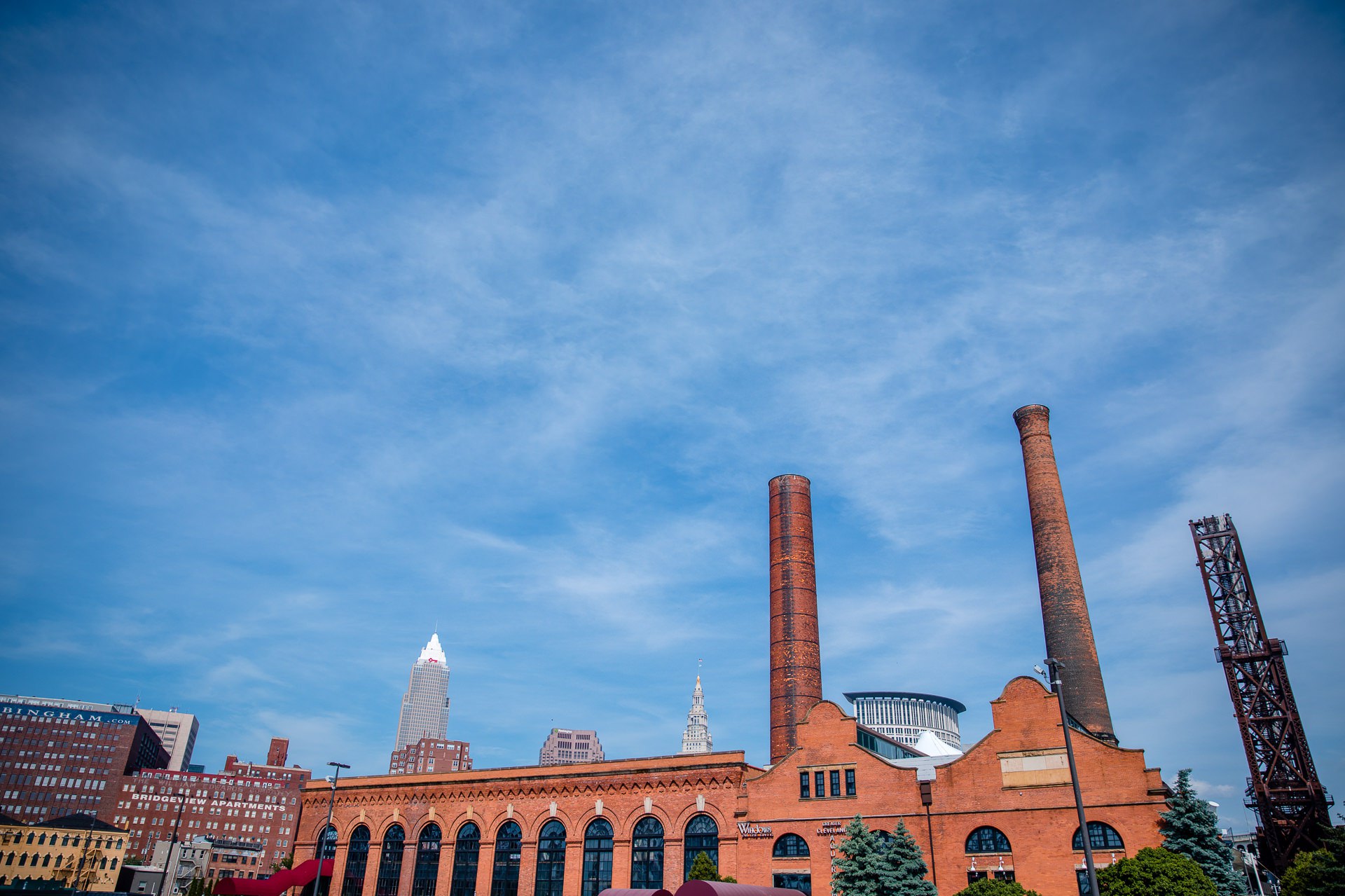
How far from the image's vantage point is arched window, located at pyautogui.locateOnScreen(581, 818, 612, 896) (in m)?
45.7

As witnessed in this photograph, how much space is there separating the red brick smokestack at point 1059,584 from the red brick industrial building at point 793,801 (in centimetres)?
9

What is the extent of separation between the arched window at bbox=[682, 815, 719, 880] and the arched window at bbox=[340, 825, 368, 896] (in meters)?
22.1

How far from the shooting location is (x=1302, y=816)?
58469 mm

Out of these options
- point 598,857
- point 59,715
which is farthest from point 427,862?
point 59,715

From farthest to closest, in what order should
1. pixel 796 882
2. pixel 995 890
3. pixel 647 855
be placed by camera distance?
pixel 647 855 < pixel 796 882 < pixel 995 890

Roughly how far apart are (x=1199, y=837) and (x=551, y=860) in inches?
1223

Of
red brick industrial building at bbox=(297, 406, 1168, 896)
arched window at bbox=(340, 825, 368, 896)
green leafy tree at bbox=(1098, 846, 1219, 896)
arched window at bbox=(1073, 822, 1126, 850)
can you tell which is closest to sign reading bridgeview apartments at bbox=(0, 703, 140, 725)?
red brick industrial building at bbox=(297, 406, 1168, 896)

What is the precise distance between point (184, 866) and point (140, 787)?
46964mm

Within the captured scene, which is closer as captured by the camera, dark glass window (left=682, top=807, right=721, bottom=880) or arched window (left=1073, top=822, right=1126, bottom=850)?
arched window (left=1073, top=822, right=1126, bottom=850)

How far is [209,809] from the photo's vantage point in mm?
138375

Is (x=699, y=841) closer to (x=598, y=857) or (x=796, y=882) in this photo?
(x=796, y=882)

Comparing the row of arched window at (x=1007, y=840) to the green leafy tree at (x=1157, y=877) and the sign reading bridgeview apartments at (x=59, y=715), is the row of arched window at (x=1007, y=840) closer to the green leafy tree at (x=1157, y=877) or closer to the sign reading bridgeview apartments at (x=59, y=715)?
the green leafy tree at (x=1157, y=877)

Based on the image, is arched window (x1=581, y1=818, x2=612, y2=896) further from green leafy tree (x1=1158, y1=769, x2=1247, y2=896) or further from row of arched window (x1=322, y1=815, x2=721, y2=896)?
green leafy tree (x1=1158, y1=769, x2=1247, y2=896)

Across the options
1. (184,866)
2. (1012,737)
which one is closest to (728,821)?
(1012,737)
